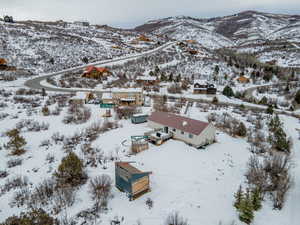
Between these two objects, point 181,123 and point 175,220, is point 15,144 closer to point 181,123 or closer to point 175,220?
point 175,220

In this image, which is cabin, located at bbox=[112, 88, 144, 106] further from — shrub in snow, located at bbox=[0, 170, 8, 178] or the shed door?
the shed door

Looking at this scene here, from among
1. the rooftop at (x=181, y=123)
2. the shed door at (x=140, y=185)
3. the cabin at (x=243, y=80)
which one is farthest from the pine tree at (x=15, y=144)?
the cabin at (x=243, y=80)

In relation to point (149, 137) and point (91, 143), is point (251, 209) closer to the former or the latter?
point (149, 137)

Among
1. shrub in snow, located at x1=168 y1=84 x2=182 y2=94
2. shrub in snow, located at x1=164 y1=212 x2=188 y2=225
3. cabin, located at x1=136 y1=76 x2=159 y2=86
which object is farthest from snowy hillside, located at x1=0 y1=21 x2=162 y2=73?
shrub in snow, located at x1=164 y1=212 x2=188 y2=225

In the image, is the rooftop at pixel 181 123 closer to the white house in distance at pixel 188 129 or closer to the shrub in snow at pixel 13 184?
the white house in distance at pixel 188 129

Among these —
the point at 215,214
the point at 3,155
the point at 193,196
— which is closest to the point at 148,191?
the point at 193,196

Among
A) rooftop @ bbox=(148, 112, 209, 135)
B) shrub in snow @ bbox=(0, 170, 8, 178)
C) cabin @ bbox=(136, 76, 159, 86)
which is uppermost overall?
cabin @ bbox=(136, 76, 159, 86)

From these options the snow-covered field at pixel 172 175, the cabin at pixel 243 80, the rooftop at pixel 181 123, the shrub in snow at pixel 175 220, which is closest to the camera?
the shrub in snow at pixel 175 220

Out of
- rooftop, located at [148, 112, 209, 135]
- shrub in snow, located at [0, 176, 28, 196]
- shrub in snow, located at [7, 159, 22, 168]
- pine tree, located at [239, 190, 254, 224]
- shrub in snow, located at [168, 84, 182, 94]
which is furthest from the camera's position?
shrub in snow, located at [168, 84, 182, 94]
